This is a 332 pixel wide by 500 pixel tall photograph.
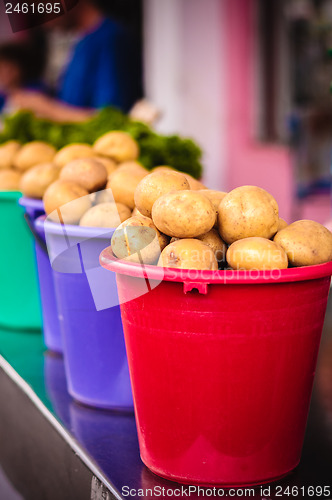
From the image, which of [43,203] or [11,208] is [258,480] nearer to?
[43,203]

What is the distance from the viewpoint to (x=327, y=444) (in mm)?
1168

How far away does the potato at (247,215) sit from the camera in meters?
1.05

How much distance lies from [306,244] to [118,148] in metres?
0.92

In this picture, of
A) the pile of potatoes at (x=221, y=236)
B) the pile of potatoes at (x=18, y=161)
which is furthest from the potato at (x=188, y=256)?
the pile of potatoes at (x=18, y=161)

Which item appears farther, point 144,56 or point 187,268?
point 144,56

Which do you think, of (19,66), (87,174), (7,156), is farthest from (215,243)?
(19,66)

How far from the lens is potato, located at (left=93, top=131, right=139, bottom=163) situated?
180 centimetres

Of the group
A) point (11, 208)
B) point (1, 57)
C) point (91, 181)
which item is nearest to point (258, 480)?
point (91, 181)

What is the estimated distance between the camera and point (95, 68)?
141 inches

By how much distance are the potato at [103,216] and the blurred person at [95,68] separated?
225 centimetres

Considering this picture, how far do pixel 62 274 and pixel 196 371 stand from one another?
1.61ft

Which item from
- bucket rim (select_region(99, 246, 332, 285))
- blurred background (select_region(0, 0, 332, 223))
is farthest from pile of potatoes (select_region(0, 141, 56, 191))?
blurred background (select_region(0, 0, 332, 223))

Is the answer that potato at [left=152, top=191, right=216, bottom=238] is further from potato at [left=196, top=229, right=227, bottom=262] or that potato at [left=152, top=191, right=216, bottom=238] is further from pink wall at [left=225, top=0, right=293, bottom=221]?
pink wall at [left=225, top=0, right=293, bottom=221]

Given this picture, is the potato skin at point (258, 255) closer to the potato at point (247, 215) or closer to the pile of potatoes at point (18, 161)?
the potato at point (247, 215)
